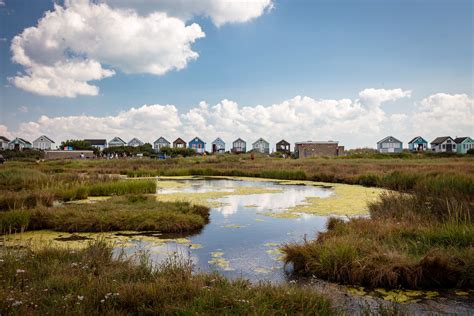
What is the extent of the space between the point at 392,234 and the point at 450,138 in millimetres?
84141

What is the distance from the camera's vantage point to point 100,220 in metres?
9.71

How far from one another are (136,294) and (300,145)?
65966 millimetres

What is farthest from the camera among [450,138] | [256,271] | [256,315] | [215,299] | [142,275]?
[450,138]

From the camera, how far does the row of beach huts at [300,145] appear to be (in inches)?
2756

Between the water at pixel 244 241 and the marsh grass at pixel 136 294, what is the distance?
0.95m

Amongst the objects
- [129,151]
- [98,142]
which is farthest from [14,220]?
[98,142]

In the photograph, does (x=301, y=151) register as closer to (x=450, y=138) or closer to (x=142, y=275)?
(x=450, y=138)

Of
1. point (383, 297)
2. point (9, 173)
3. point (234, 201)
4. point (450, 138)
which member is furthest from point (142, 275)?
point (450, 138)

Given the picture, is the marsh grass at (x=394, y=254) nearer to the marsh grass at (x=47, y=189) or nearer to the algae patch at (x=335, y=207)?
the algae patch at (x=335, y=207)

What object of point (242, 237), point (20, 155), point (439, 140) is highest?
point (439, 140)

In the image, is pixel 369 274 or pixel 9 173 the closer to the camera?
pixel 369 274

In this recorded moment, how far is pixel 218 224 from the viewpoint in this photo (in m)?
10.7

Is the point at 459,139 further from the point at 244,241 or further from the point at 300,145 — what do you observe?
the point at 244,241

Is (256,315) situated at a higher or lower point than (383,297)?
higher
